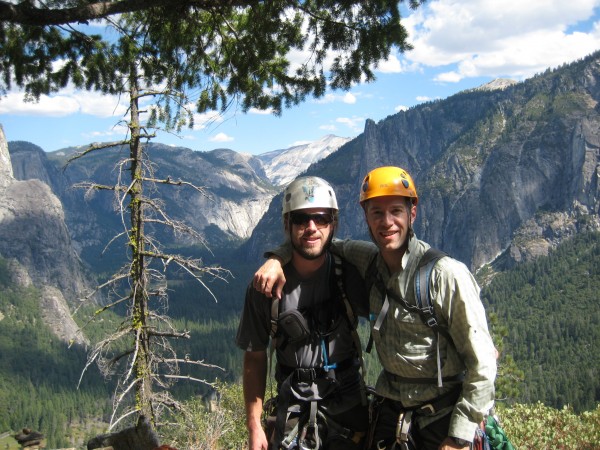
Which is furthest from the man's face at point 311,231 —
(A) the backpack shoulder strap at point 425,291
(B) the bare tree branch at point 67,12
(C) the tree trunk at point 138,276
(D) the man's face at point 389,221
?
(C) the tree trunk at point 138,276

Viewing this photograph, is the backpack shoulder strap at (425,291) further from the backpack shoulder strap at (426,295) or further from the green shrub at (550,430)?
the green shrub at (550,430)

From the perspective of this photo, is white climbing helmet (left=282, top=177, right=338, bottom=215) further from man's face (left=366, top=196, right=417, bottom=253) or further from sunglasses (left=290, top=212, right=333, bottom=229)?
man's face (left=366, top=196, right=417, bottom=253)

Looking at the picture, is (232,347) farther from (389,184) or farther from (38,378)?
(389,184)

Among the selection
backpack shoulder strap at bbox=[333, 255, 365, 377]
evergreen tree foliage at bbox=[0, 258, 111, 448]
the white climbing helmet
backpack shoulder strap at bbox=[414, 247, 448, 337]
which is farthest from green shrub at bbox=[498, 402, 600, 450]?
evergreen tree foliage at bbox=[0, 258, 111, 448]

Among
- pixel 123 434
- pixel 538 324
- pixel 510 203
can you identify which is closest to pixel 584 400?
pixel 538 324

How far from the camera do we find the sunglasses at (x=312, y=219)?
4.23m

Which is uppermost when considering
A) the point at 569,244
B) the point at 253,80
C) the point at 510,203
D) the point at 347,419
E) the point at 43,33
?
the point at 43,33

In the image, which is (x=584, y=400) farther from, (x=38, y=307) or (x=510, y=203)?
(x=38, y=307)

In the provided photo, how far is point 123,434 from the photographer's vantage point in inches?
311

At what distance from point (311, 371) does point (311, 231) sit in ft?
3.84

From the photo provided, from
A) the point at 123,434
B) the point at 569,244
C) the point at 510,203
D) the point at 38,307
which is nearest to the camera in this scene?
the point at 123,434

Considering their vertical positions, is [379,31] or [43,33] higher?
[43,33]

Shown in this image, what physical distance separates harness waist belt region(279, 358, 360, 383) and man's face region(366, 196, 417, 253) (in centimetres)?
108

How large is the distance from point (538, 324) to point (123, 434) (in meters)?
144
